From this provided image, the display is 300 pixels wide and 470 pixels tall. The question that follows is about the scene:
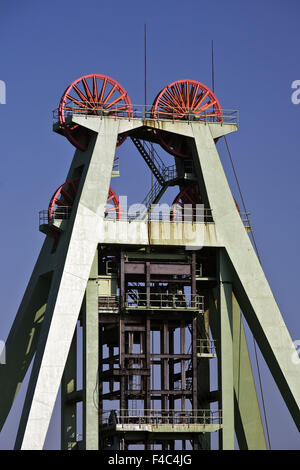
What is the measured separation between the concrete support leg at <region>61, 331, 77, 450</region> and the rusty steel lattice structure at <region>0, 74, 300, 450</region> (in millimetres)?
62

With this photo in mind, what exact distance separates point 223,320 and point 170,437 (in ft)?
25.8

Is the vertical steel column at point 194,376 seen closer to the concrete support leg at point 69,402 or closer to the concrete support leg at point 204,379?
the concrete support leg at point 204,379

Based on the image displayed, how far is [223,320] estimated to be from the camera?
419 ft

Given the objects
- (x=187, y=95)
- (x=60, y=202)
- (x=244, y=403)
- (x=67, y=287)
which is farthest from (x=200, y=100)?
(x=244, y=403)

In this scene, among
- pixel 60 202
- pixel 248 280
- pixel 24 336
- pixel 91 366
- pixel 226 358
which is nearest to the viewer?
pixel 91 366

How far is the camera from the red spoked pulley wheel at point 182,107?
129 meters

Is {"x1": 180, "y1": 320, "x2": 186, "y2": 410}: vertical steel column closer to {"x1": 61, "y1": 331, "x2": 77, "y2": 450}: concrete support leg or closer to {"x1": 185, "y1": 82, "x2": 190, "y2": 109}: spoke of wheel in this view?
{"x1": 61, "y1": 331, "x2": 77, "y2": 450}: concrete support leg

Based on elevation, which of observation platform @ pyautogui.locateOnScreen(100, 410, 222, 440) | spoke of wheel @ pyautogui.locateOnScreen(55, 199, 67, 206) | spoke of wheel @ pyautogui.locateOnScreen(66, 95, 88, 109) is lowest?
observation platform @ pyautogui.locateOnScreen(100, 410, 222, 440)

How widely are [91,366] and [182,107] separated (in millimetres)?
17108

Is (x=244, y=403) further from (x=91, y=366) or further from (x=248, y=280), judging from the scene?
(x=91, y=366)

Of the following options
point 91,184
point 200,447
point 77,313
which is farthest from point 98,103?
Answer: point 200,447

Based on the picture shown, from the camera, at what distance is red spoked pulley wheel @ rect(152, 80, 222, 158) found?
129 m

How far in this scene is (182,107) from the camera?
129500 mm
